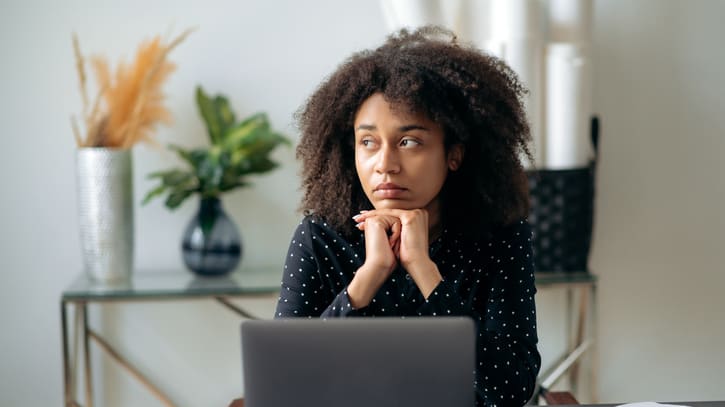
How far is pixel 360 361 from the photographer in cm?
95

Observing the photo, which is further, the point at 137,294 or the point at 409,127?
the point at 137,294

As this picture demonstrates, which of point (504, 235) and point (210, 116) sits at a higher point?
point (210, 116)

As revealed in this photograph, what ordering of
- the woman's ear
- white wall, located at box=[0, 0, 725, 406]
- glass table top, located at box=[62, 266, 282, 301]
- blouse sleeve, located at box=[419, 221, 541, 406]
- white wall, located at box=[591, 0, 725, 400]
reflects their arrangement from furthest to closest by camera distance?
1. white wall, located at box=[591, 0, 725, 400]
2. white wall, located at box=[0, 0, 725, 406]
3. glass table top, located at box=[62, 266, 282, 301]
4. the woman's ear
5. blouse sleeve, located at box=[419, 221, 541, 406]

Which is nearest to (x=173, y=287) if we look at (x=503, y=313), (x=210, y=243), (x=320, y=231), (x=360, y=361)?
(x=210, y=243)

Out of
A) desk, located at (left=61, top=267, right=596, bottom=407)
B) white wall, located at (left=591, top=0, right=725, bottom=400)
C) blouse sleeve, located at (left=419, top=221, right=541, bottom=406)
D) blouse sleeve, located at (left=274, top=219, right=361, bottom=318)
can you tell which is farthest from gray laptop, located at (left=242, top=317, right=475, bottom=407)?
white wall, located at (left=591, top=0, right=725, bottom=400)

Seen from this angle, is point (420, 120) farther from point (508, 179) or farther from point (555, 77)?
point (555, 77)

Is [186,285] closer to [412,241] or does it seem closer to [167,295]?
[167,295]

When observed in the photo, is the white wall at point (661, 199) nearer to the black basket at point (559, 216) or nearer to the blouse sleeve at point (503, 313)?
the black basket at point (559, 216)

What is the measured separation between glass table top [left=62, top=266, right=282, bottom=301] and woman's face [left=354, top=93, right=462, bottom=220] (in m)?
0.86

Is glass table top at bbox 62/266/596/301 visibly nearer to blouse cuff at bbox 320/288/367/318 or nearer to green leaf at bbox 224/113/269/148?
green leaf at bbox 224/113/269/148

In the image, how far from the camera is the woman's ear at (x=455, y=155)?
1434 millimetres

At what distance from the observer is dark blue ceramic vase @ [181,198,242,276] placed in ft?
7.45

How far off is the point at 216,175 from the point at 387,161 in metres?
0.97

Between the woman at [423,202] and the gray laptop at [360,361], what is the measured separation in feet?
1.18
